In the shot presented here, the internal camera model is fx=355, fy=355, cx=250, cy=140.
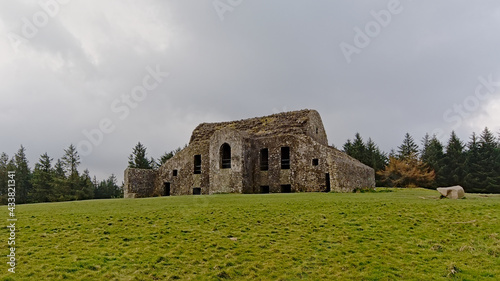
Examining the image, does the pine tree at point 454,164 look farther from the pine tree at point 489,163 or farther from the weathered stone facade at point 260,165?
the weathered stone facade at point 260,165

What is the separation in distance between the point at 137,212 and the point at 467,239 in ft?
45.4

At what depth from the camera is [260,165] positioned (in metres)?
34.4

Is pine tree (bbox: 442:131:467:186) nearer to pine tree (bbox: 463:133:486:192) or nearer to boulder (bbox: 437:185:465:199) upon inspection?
pine tree (bbox: 463:133:486:192)

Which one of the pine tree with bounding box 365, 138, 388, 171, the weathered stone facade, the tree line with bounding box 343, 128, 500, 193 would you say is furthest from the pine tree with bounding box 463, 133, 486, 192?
the weathered stone facade

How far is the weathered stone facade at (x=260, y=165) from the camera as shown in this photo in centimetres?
3116

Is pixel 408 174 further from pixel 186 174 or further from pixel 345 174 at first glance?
pixel 186 174

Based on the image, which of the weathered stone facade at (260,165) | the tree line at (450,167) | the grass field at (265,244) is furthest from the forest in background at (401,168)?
the grass field at (265,244)

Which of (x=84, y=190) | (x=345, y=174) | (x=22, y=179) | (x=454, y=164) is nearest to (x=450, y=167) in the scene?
(x=454, y=164)

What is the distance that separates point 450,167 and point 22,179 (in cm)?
7883

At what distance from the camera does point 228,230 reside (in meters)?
13.3

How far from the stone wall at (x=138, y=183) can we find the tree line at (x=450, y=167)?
35716 millimetres

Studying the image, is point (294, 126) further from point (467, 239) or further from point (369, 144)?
point (369, 144)

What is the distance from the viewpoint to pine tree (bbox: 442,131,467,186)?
5613 centimetres

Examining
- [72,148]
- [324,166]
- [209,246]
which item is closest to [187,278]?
[209,246]
